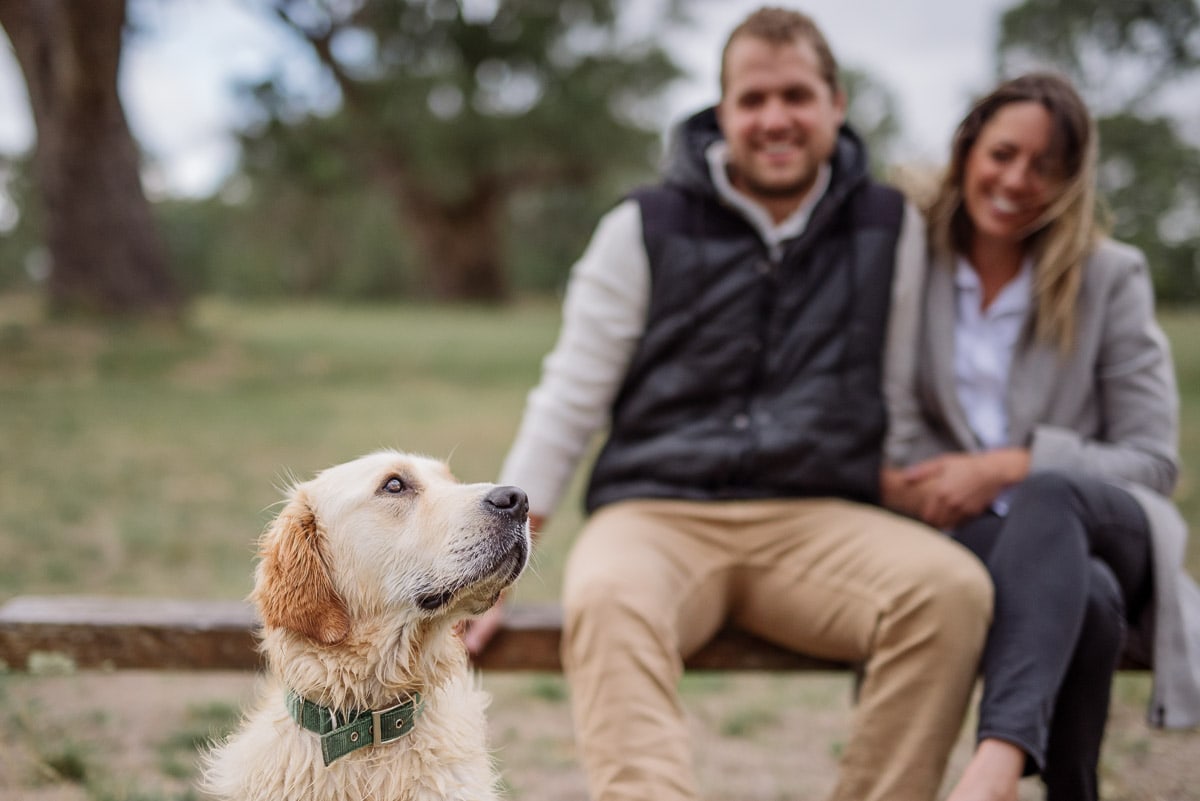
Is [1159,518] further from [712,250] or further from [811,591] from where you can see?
[712,250]

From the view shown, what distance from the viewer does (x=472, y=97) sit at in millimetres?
17328

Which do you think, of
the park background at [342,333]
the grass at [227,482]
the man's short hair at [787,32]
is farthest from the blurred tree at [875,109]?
the man's short hair at [787,32]

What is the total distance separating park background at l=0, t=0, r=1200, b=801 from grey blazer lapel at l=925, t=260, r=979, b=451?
791 mm

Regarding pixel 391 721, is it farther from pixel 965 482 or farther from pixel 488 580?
pixel 965 482

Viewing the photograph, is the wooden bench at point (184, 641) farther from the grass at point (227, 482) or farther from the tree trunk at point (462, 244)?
the tree trunk at point (462, 244)

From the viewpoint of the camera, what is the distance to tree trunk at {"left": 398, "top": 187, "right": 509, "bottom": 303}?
25188mm

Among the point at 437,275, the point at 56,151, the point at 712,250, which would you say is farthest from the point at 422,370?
the point at 437,275

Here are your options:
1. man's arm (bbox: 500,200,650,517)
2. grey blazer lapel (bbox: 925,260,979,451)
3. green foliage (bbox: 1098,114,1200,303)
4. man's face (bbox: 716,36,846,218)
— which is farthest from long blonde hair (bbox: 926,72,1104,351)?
green foliage (bbox: 1098,114,1200,303)

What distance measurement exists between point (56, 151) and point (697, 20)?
12.7 m

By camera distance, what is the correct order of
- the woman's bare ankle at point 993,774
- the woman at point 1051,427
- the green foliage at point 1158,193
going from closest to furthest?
the woman's bare ankle at point 993,774 < the woman at point 1051,427 < the green foliage at point 1158,193

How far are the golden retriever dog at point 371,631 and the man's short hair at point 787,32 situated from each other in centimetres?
168

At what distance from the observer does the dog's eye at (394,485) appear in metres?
2.14

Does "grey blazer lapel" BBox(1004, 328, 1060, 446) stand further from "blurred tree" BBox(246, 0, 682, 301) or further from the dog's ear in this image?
"blurred tree" BBox(246, 0, 682, 301)

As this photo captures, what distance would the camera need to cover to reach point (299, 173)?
56.5 feet
